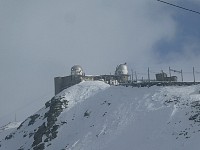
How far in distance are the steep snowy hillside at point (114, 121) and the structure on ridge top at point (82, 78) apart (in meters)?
7.22

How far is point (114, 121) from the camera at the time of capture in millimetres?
51469

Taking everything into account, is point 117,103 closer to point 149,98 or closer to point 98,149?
point 149,98

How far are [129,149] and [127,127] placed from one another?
19.5ft

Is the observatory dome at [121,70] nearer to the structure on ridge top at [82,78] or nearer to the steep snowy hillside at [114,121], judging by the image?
the structure on ridge top at [82,78]

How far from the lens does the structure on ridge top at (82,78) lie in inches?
2945

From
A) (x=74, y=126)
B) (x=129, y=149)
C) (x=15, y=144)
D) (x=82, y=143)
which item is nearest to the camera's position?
(x=129, y=149)

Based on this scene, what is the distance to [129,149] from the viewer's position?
4316 centimetres

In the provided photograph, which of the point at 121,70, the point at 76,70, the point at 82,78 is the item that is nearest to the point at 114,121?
the point at 82,78

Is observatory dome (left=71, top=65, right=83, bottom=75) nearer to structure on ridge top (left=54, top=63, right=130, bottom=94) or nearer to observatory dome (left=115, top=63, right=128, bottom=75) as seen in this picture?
structure on ridge top (left=54, top=63, right=130, bottom=94)

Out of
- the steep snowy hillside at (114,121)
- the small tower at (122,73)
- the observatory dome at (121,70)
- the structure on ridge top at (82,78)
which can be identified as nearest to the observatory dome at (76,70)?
the structure on ridge top at (82,78)

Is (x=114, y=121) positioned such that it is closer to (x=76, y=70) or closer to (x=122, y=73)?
(x=76, y=70)

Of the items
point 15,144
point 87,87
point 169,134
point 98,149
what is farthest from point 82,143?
point 87,87

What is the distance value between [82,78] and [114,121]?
2475 centimetres

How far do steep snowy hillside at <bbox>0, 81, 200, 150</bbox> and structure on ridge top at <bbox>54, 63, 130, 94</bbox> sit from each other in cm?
722
